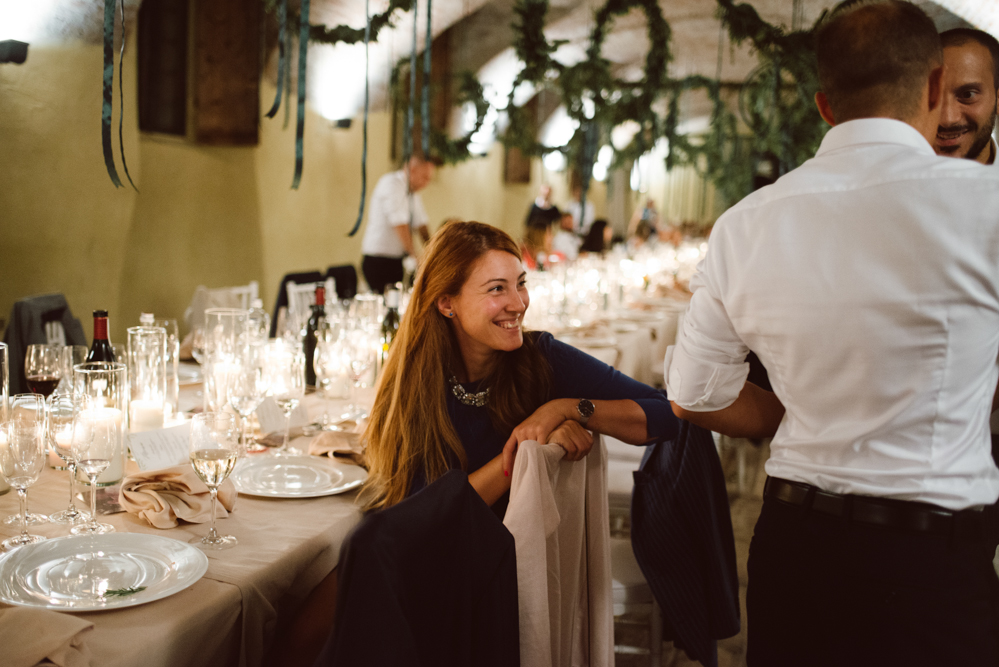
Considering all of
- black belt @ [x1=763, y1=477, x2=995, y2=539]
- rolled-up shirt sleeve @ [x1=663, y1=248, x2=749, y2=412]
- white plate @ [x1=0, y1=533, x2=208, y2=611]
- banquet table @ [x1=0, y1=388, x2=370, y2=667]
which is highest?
rolled-up shirt sleeve @ [x1=663, y1=248, x2=749, y2=412]

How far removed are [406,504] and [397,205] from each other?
5176 millimetres

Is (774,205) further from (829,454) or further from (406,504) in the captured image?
(406,504)

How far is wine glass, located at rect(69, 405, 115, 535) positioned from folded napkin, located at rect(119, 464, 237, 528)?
75mm

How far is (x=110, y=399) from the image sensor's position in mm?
1658

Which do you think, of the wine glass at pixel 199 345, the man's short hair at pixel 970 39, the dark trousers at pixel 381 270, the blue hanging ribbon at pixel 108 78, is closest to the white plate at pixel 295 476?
the blue hanging ribbon at pixel 108 78

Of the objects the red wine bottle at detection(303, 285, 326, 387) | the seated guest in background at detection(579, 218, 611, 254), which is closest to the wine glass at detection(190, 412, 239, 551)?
the red wine bottle at detection(303, 285, 326, 387)

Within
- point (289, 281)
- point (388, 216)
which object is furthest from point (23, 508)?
point (388, 216)

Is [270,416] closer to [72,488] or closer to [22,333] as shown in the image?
[72,488]

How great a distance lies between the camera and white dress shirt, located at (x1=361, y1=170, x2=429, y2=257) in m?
6.00

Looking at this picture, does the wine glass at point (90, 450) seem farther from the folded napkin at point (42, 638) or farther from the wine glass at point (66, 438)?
the folded napkin at point (42, 638)

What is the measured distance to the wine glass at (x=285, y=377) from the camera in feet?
6.78

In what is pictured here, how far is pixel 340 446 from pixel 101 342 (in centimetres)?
71

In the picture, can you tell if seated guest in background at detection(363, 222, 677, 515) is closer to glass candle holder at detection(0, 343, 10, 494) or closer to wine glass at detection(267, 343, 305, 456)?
wine glass at detection(267, 343, 305, 456)

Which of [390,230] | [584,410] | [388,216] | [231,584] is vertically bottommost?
[231,584]
